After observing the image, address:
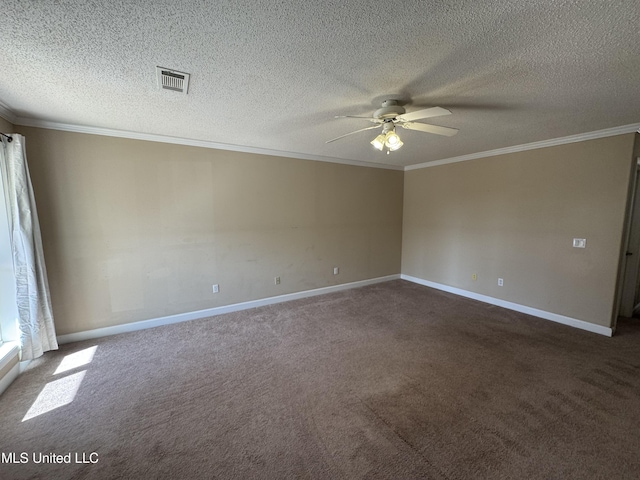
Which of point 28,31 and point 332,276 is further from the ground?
point 28,31

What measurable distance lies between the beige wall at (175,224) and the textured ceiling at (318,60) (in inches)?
22.6

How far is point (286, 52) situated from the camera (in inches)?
61.4

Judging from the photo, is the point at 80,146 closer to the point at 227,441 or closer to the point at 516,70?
the point at 227,441

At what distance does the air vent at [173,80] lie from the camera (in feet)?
5.82

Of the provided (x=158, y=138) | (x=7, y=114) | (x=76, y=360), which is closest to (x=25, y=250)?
(x=76, y=360)

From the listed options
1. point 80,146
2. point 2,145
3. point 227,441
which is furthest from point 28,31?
point 227,441

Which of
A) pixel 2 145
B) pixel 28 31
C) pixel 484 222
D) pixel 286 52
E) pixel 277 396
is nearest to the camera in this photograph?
pixel 28 31

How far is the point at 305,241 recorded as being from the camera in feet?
14.7

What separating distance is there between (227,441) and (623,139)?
494cm

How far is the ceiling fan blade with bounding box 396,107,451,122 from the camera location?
1851 millimetres

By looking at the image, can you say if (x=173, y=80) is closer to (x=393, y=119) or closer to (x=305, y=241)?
(x=393, y=119)

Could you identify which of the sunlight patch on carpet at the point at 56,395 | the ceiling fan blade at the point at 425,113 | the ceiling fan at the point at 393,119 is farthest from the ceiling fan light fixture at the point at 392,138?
the sunlight patch on carpet at the point at 56,395

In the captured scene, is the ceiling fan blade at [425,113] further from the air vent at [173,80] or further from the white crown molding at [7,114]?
the white crown molding at [7,114]

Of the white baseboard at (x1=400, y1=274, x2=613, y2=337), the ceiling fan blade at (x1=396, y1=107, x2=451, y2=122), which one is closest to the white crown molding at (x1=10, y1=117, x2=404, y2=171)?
the ceiling fan blade at (x1=396, y1=107, x2=451, y2=122)
